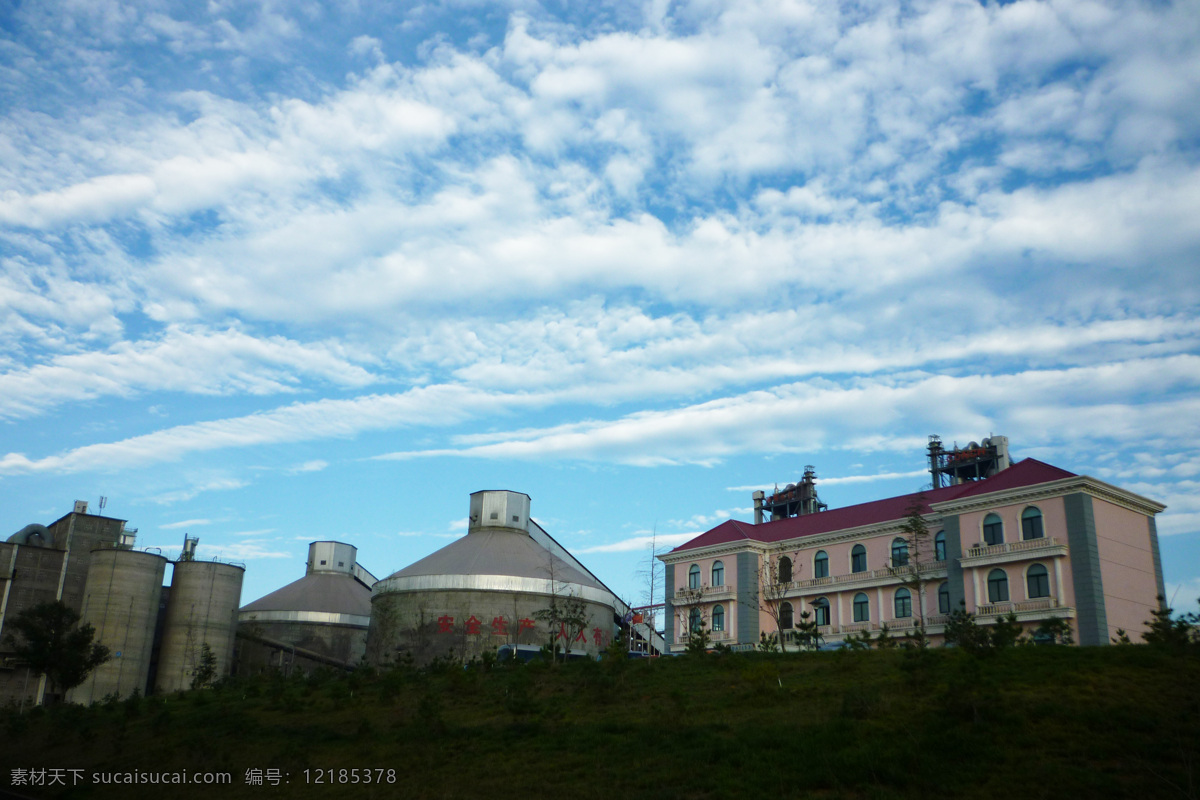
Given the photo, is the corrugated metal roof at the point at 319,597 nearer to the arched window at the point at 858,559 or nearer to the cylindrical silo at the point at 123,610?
the cylindrical silo at the point at 123,610

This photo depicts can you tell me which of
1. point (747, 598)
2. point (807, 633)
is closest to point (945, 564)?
point (747, 598)

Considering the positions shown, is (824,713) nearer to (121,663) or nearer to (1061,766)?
(1061,766)

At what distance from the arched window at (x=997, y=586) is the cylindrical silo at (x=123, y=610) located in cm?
5302

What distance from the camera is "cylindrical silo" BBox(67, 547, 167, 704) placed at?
60594 mm

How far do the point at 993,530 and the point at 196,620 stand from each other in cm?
5371

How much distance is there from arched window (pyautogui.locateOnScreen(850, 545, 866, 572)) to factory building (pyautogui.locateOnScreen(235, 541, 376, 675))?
131ft

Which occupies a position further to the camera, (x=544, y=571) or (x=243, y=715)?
(x=544, y=571)

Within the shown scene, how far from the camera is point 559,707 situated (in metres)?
25.5

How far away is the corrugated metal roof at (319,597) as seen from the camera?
7831 centimetres

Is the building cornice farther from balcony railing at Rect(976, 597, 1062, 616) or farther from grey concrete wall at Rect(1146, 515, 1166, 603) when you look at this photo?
grey concrete wall at Rect(1146, 515, 1166, 603)

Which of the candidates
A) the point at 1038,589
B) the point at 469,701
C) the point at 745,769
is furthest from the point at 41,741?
the point at 1038,589

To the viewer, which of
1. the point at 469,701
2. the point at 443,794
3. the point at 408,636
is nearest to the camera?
the point at 443,794

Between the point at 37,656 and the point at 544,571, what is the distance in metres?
30.2

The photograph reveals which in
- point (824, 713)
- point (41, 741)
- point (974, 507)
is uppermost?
point (974, 507)
